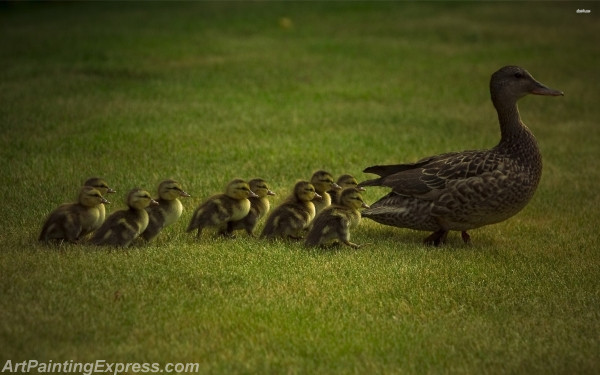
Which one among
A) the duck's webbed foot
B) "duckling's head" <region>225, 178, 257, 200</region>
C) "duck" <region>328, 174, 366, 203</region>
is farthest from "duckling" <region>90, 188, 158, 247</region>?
the duck's webbed foot

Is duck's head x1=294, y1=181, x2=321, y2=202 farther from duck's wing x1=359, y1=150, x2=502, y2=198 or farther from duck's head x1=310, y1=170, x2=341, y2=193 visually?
duck's wing x1=359, y1=150, x2=502, y2=198

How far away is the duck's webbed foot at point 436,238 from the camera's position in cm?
816

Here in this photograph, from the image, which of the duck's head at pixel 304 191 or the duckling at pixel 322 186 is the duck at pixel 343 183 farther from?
the duck's head at pixel 304 191

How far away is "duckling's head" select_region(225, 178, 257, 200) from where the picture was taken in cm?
794

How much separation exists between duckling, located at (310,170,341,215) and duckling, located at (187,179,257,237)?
778 mm

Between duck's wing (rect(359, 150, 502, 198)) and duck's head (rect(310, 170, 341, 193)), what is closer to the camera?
duck's wing (rect(359, 150, 502, 198))

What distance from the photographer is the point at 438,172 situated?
8.16 m

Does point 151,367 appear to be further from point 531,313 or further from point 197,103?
point 197,103

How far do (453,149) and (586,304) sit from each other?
224 inches

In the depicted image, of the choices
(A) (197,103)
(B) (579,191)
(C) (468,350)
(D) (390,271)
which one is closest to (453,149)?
(B) (579,191)

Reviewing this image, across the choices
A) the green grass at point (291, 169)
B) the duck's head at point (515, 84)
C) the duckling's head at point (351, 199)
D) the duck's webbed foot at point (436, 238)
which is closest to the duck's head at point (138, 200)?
the green grass at point (291, 169)

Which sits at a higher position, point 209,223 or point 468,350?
point 209,223

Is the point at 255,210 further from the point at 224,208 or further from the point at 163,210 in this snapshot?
the point at 163,210

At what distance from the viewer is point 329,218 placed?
299 inches
